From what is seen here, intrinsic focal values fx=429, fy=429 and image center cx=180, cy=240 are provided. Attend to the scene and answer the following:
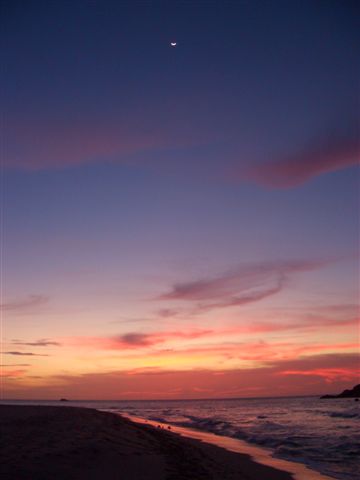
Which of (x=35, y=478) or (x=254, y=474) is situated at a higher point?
(x=35, y=478)

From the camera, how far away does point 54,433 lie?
20.7 meters

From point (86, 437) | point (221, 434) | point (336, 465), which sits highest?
point (86, 437)

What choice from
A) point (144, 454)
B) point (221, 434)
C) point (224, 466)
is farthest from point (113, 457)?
point (221, 434)

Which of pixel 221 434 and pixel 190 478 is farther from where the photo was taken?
pixel 221 434

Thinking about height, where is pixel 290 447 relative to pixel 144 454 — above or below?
below

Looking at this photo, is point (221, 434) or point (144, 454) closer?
point (144, 454)

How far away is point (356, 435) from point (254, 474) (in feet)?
66.1

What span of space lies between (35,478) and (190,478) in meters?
4.61

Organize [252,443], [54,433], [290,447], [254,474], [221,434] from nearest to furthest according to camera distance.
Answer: [254,474]
[54,433]
[290,447]
[252,443]
[221,434]

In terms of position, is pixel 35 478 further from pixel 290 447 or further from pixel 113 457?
pixel 290 447

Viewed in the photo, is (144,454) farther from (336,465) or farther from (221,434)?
(221,434)

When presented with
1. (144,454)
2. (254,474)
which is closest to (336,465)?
(254,474)

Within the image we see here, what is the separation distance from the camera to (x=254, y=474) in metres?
16.2

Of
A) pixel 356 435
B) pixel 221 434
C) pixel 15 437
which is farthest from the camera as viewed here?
pixel 221 434
